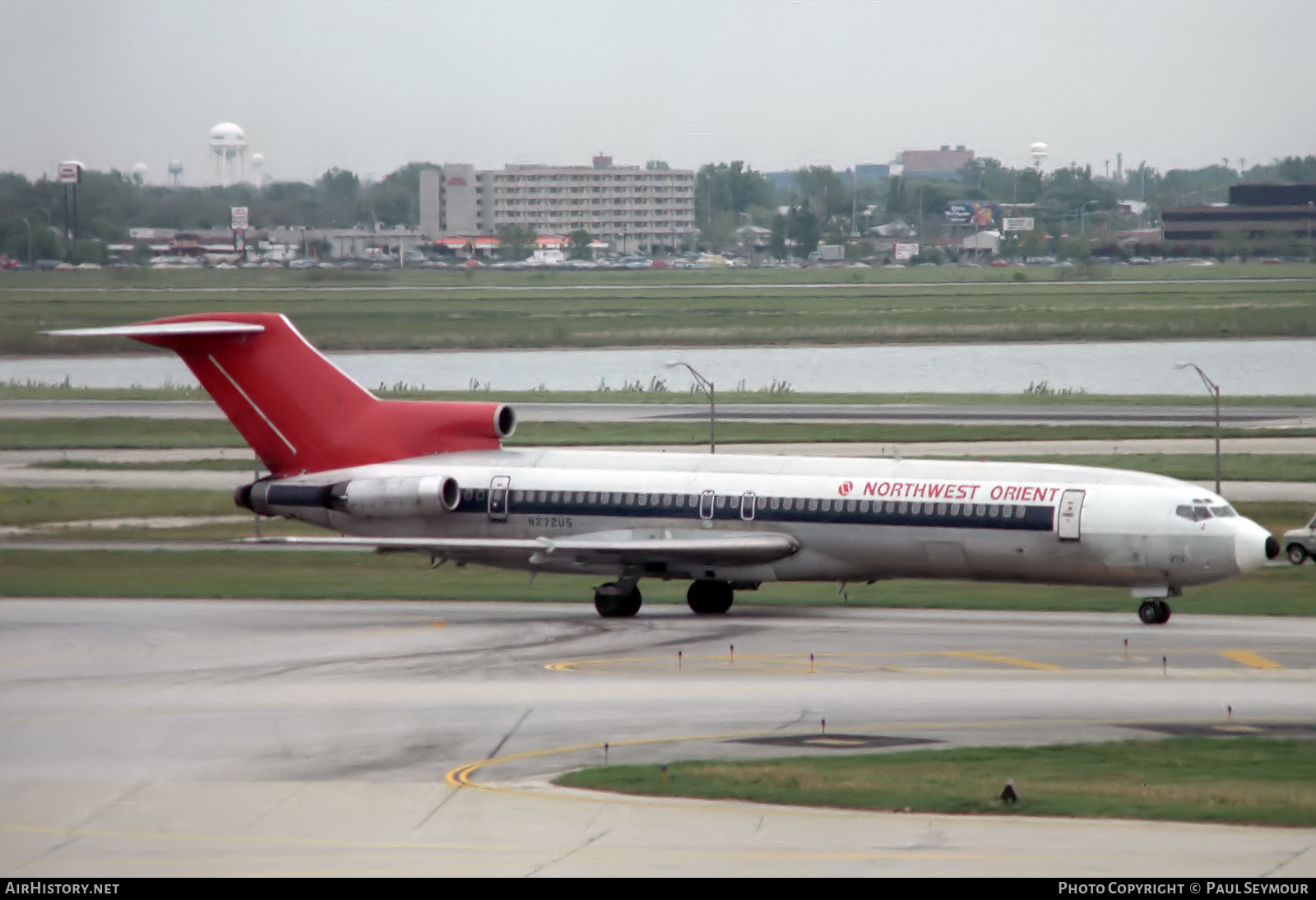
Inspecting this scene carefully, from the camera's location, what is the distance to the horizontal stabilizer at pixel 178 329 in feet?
135

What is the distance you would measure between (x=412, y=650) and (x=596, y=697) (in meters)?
6.44

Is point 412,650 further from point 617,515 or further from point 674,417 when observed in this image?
point 674,417

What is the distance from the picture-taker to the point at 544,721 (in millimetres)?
27812

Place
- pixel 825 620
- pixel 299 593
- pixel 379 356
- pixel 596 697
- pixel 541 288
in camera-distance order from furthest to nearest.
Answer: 1. pixel 541 288
2. pixel 379 356
3. pixel 299 593
4. pixel 825 620
5. pixel 596 697

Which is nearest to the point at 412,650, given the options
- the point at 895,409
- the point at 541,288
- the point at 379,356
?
the point at 895,409

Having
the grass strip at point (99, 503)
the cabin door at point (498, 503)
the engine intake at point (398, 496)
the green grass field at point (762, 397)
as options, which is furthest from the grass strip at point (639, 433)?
the cabin door at point (498, 503)

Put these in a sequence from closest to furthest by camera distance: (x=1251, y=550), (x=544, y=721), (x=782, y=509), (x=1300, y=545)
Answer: (x=544, y=721) → (x=1251, y=550) → (x=782, y=509) → (x=1300, y=545)

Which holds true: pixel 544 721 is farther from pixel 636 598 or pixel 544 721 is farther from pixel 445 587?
pixel 445 587

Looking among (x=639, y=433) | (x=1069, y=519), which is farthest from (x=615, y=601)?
(x=639, y=433)

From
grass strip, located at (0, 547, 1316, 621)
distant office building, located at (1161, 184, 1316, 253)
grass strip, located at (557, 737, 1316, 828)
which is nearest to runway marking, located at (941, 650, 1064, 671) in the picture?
grass strip, located at (557, 737, 1316, 828)

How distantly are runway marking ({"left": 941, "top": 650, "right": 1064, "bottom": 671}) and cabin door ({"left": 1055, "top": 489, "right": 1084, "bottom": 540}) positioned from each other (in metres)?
4.17

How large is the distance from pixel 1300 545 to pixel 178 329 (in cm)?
2823

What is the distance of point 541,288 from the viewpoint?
179m

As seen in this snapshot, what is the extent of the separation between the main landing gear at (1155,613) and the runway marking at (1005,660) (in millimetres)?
5108
